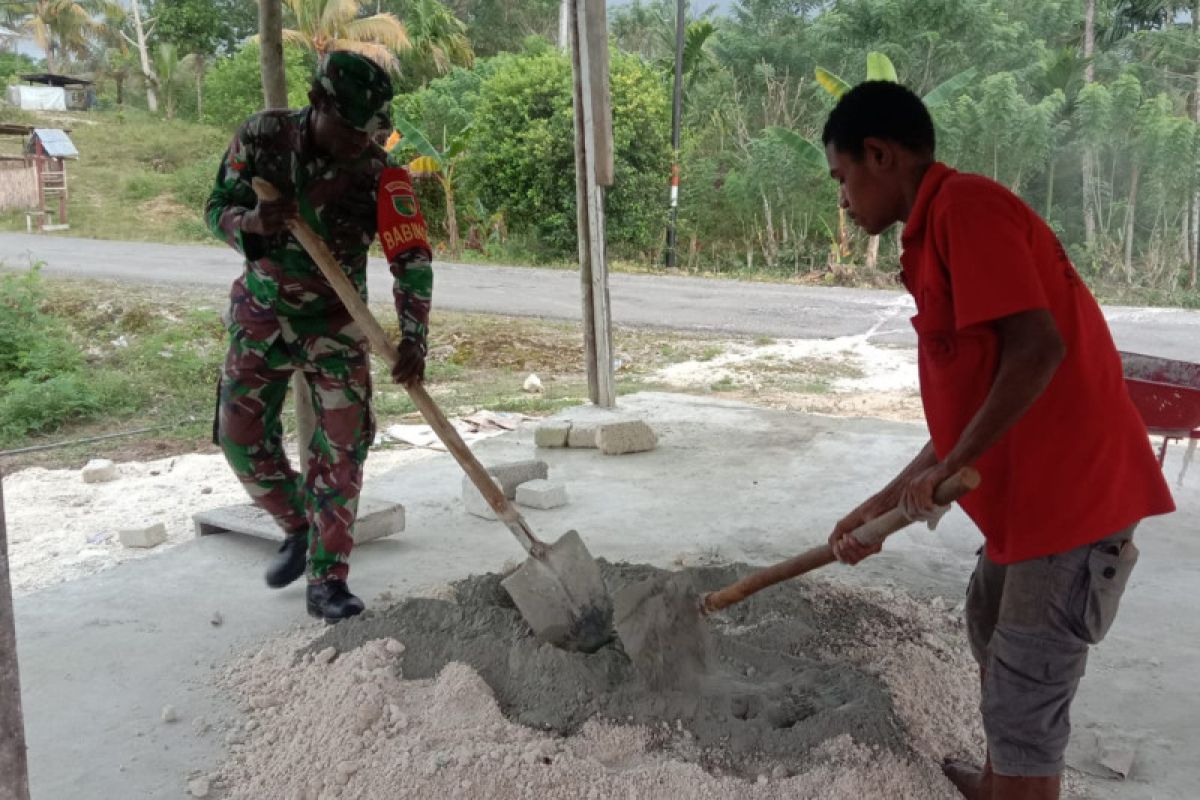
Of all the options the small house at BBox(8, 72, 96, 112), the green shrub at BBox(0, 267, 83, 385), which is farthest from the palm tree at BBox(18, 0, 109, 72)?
the green shrub at BBox(0, 267, 83, 385)

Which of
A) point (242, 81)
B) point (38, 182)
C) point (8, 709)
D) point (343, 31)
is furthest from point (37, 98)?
point (8, 709)

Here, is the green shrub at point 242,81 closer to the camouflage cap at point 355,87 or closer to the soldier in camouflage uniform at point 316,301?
the soldier in camouflage uniform at point 316,301

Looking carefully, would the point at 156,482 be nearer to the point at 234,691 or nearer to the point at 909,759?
the point at 234,691

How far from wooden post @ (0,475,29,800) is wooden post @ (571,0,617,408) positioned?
4593 millimetres

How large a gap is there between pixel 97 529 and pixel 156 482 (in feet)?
2.69

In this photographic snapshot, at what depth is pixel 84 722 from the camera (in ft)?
8.45

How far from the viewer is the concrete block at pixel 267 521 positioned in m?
3.87

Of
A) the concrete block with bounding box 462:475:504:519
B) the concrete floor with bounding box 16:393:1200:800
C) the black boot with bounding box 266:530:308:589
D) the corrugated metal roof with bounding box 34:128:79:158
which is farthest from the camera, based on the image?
the corrugated metal roof with bounding box 34:128:79:158

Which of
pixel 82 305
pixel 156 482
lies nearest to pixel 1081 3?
pixel 82 305

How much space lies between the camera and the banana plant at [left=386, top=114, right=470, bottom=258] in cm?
1478

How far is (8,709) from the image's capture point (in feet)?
4.72

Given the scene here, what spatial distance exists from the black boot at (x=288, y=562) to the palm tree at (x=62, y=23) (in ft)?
99.7

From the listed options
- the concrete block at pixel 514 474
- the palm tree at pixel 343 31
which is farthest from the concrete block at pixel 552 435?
the palm tree at pixel 343 31

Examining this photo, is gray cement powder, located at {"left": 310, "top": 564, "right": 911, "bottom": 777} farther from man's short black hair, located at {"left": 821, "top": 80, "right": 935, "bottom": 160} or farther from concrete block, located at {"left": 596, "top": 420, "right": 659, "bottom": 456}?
concrete block, located at {"left": 596, "top": 420, "right": 659, "bottom": 456}
